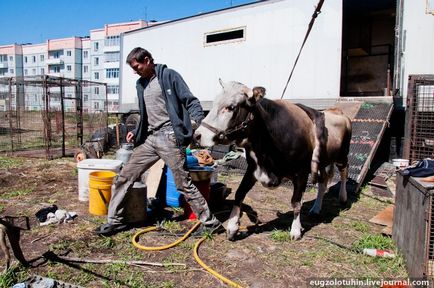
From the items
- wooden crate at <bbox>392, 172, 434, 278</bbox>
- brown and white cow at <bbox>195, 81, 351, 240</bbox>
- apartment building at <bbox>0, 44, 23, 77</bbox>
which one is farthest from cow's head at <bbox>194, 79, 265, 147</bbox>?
apartment building at <bbox>0, 44, 23, 77</bbox>

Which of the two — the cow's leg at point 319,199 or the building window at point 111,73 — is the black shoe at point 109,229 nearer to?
the cow's leg at point 319,199

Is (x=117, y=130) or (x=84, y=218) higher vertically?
(x=117, y=130)

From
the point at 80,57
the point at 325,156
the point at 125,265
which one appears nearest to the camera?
the point at 125,265

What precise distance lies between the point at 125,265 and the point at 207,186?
1.72m

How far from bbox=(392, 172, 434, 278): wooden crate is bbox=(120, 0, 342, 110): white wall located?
5007mm

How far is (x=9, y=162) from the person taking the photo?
862cm

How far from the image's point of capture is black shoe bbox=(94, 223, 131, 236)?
3836mm

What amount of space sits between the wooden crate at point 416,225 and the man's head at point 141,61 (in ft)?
9.15

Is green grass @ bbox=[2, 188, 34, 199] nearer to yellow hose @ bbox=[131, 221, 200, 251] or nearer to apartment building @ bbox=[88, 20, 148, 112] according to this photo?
yellow hose @ bbox=[131, 221, 200, 251]

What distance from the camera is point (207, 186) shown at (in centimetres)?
462

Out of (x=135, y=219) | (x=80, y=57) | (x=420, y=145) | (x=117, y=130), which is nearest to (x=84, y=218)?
(x=135, y=219)

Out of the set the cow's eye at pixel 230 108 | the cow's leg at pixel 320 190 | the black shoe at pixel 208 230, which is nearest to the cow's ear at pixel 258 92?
the cow's eye at pixel 230 108

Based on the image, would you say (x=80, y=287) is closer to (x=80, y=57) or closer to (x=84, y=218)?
(x=84, y=218)

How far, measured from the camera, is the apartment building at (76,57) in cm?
6800
